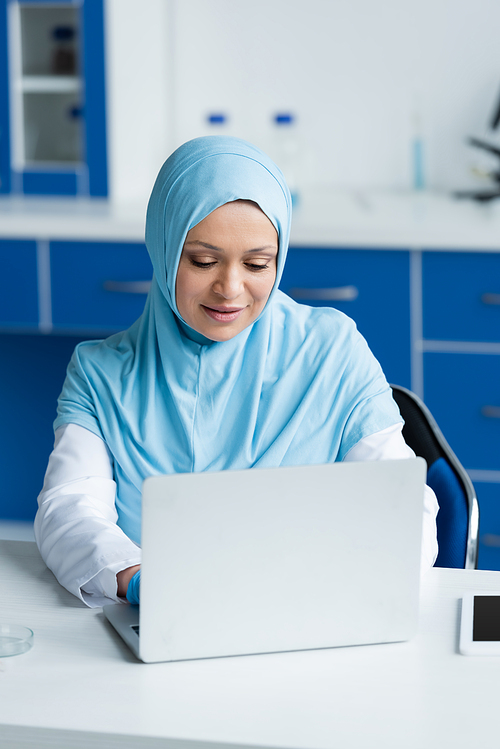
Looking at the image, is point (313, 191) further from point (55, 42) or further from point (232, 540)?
point (232, 540)

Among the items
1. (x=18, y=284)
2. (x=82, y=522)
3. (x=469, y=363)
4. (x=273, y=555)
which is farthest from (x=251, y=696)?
(x=18, y=284)

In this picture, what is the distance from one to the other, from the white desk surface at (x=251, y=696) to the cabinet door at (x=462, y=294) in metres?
1.53

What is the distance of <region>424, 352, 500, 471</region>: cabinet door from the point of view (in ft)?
7.82

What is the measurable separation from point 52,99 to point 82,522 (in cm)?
212

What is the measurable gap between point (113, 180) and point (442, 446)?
5.85ft

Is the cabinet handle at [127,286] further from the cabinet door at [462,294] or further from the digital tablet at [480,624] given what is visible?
the digital tablet at [480,624]

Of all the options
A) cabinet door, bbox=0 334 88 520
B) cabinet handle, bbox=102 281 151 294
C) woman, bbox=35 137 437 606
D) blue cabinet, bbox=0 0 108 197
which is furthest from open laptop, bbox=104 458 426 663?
blue cabinet, bbox=0 0 108 197

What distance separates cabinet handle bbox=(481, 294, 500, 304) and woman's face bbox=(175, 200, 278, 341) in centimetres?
131

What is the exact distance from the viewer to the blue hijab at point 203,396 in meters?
1.19

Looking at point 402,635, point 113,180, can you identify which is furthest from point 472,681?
point 113,180

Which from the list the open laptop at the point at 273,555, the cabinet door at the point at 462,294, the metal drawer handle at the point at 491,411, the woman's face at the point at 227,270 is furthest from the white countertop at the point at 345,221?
the open laptop at the point at 273,555

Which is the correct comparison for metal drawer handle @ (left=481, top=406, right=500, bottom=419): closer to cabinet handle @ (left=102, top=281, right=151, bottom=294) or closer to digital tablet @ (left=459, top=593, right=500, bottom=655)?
cabinet handle @ (left=102, top=281, right=151, bottom=294)

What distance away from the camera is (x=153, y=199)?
A: 47.8 inches

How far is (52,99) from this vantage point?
286cm
